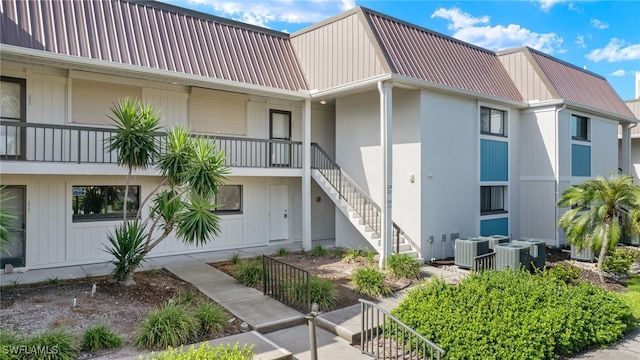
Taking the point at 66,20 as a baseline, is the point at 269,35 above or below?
above

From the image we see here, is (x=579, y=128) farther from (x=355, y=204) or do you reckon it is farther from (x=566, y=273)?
(x=355, y=204)

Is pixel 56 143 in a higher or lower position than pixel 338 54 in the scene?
lower

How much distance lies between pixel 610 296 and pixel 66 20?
13.0 meters

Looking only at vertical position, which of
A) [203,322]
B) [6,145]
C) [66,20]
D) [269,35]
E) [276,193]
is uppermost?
[269,35]

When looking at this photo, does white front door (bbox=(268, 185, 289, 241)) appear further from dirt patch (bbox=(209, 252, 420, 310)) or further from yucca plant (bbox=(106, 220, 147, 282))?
yucca plant (bbox=(106, 220, 147, 282))

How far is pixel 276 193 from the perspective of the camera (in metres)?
14.2

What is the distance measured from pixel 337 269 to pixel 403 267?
1.75 meters

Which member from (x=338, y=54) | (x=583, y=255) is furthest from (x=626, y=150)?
(x=338, y=54)

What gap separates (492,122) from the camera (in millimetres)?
13930

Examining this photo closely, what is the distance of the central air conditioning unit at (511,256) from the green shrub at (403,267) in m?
2.21

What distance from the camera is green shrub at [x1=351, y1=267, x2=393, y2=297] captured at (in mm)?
8479

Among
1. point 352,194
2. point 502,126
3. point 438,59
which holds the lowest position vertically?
point 352,194

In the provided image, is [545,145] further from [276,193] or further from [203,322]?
[203,322]

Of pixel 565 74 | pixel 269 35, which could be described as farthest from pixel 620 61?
pixel 269 35
